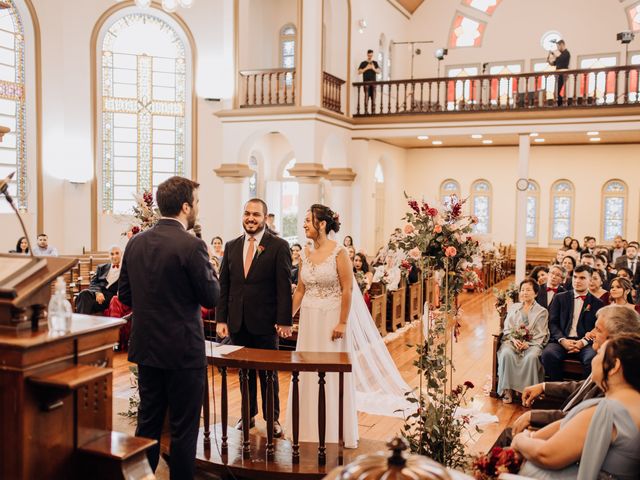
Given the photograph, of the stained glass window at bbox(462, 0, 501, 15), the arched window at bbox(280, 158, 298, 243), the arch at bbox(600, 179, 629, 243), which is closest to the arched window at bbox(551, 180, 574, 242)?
the arch at bbox(600, 179, 629, 243)

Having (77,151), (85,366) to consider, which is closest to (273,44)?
(77,151)

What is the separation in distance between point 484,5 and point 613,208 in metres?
6.89

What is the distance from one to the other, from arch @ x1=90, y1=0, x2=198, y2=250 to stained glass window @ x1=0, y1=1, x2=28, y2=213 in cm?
141

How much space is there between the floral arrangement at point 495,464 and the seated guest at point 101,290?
6435mm

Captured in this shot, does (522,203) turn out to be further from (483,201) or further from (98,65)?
(98,65)

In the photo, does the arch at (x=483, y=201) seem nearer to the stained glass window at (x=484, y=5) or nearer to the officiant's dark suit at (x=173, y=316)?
the stained glass window at (x=484, y=5)

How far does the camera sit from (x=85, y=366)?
2436 mm

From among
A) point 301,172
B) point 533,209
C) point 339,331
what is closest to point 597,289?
point 339,331

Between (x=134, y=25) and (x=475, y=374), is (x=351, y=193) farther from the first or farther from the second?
(x=475, y=374)

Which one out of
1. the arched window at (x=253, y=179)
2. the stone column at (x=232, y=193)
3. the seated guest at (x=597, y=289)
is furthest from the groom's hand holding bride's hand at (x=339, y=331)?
the arched window at (x=253, y=179)

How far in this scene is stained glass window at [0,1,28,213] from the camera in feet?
38.3

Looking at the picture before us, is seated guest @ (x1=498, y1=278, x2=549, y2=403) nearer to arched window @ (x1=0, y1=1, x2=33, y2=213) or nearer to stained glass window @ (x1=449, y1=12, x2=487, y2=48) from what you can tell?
arched window @ (x1=0, y1=1, x2=33, y2=213)

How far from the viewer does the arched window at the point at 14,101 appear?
11.7m

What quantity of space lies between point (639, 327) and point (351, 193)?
11.7 metres
